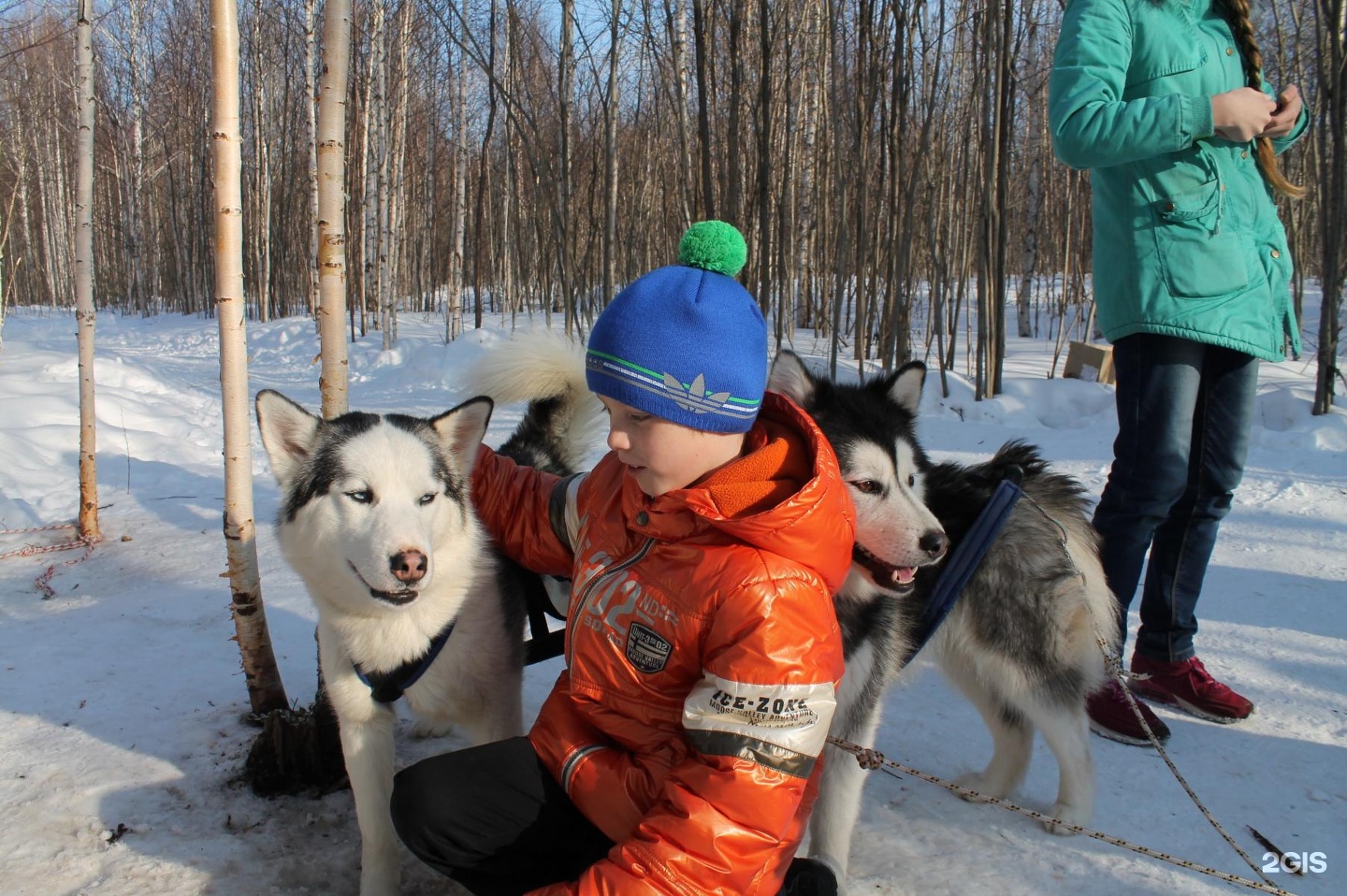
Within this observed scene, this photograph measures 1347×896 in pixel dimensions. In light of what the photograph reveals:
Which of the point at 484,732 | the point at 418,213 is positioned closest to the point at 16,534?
the point at 484,732

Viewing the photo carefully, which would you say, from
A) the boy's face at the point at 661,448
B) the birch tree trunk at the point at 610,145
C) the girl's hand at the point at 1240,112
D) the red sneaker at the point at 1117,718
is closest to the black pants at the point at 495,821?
the boy's face at the point at 661,448

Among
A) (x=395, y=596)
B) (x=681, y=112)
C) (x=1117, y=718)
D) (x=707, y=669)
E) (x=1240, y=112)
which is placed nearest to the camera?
(x=707, y=669)

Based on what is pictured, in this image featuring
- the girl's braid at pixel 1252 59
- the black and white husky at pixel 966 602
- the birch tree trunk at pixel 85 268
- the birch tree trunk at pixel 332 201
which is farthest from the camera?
the birch tree trunk at pixel 85 268

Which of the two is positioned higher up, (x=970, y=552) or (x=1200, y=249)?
(x=1200, y=249)

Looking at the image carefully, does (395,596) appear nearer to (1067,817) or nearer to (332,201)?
(332,201)

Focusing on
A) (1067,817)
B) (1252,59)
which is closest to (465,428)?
(1067,817)

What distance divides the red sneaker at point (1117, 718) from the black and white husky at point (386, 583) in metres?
1.71

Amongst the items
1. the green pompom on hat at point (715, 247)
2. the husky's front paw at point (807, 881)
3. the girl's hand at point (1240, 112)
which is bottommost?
the husky's front paw at point (807, 881)

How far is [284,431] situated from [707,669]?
3.78 feet

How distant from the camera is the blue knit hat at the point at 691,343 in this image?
4.33 ft

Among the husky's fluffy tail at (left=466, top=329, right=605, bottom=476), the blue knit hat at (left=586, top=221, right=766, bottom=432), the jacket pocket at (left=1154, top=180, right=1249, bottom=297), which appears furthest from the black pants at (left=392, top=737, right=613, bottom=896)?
the jacket pocket at (left=1154, top=180, right=1249, bottom=297)

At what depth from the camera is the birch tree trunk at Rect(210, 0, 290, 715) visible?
195 cm

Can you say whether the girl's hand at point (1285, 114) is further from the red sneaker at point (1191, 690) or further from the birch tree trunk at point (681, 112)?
the birch tree trunk at point (681, 112)

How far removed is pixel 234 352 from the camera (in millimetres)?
2016
